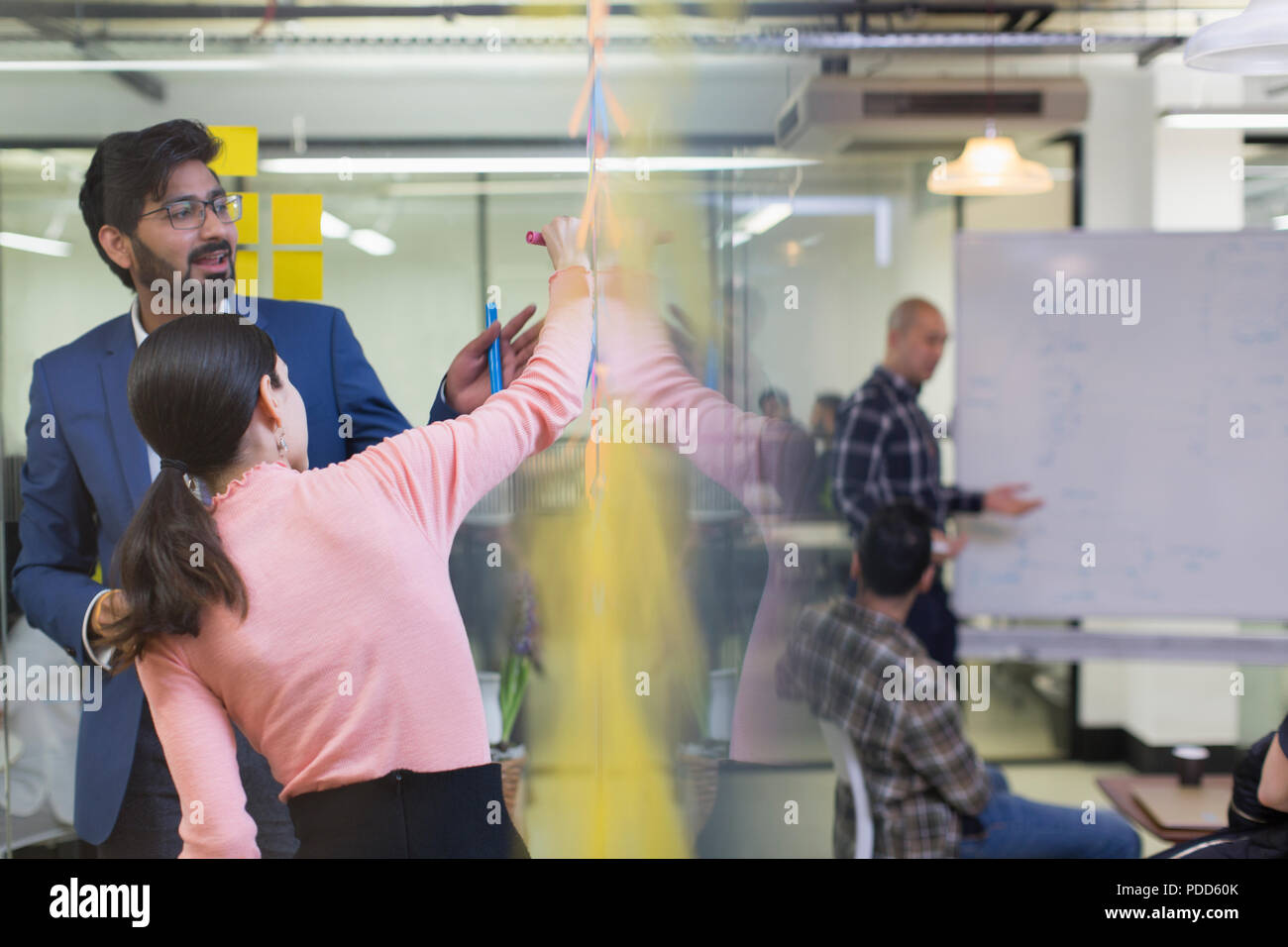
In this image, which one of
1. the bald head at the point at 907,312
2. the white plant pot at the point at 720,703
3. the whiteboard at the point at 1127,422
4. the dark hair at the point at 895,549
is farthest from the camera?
the bald head at the point at 907,312

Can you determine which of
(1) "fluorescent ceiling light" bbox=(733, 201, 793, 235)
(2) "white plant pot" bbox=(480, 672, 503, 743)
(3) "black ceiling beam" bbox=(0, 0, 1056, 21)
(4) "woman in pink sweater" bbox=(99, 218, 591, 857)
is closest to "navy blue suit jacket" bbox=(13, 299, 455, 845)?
(4) "woman in pink sweater" bbox=(99, 218, 591, 857)

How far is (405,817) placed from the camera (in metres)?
2.07

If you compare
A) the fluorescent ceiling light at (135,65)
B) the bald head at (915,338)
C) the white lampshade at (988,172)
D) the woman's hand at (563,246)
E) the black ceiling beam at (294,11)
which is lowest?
the bald head at (915,338)

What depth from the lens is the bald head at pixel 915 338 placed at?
9.68 ft

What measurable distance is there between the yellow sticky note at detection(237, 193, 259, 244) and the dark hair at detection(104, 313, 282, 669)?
0.90 feet

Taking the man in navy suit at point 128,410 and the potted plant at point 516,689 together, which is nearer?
the man in navy suit at point 128,410

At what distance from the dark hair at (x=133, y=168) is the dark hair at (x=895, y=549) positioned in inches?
72.4

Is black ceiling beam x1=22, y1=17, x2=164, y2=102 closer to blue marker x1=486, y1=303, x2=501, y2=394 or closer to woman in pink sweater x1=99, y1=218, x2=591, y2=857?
woman in pink sweater x1=99, y1=218, x2=591, y2=857

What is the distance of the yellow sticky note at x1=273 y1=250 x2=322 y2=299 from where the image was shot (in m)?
2.20

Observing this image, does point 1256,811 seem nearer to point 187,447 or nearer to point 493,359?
point 493,359

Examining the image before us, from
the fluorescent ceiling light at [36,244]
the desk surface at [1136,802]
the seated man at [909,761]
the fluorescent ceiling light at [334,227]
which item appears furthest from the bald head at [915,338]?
the fluorescent ceiling light at [36,244]

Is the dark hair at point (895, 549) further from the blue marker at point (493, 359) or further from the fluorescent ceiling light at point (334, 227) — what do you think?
the fluorescent ceiling light at point (334, 227)

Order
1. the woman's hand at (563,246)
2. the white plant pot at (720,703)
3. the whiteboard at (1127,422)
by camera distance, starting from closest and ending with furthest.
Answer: the woman's hand at (563,246) < the white plant pot at (720,703) < the whiteboard at (1127,422)

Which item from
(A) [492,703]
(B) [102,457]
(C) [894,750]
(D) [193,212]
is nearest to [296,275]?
(D) [193,212]
